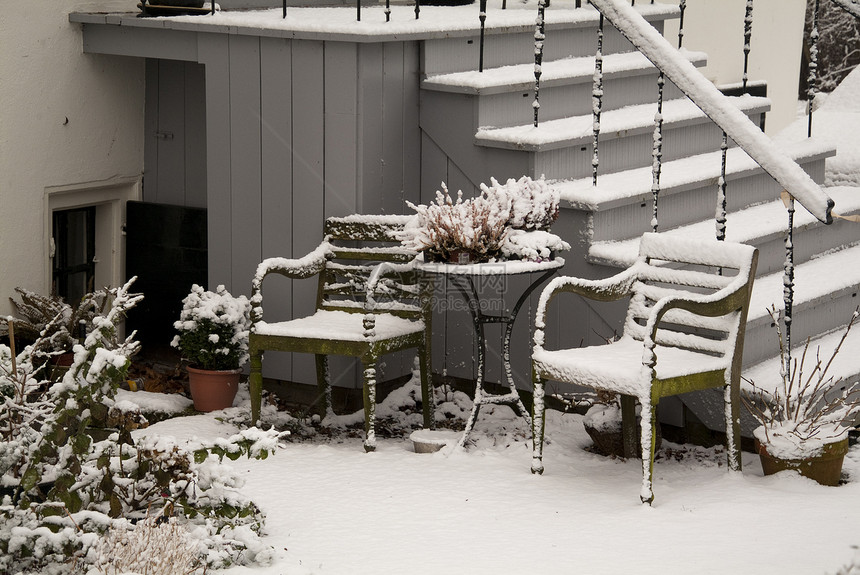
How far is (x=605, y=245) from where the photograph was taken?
5051mm

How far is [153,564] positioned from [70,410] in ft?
1.86

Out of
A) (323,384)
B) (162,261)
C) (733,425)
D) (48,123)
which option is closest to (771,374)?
(733,425)

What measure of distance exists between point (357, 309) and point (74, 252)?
1898 millimetres

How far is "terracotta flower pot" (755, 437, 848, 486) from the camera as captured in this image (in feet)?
14.2

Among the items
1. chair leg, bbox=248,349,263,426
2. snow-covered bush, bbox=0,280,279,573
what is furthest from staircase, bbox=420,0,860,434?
snow-covered bush, bbox=0,280,279,573

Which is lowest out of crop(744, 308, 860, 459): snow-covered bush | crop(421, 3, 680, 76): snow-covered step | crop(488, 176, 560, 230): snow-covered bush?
crop(744, 308, 860, 459): snow-covered bush

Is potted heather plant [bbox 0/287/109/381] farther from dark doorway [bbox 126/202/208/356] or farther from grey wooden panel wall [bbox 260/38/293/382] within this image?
grey wooden panel wall [bbox 260/38/293/382]

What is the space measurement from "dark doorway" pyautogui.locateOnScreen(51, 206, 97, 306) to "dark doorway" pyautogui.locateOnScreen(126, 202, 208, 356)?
20cm

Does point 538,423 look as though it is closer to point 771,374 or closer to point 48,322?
point 771,374

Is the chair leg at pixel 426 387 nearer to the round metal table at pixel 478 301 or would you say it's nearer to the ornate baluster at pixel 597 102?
the round metal table at pixel 478 301

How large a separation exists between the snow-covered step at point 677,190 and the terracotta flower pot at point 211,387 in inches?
68.8

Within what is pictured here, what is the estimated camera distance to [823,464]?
4.34 m

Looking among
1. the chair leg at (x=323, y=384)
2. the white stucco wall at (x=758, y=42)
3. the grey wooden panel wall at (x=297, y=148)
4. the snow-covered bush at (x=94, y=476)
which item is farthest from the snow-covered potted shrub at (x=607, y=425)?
the white stucco wall at (x=758, y=42)

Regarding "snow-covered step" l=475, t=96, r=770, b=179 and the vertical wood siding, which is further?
the vertical wood siding
